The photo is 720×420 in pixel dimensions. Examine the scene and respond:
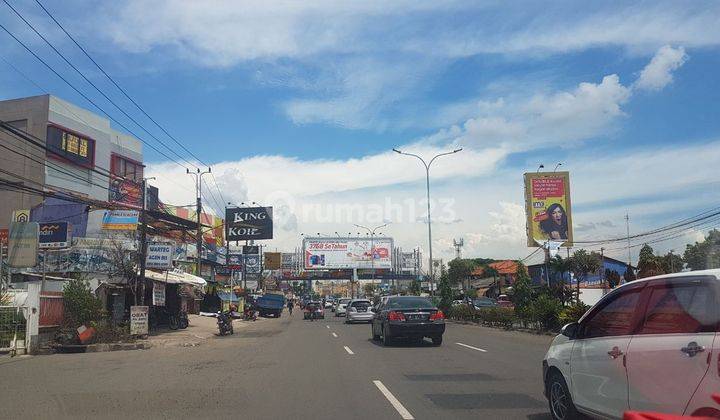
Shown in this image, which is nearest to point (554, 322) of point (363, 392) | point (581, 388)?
point (363, 392)

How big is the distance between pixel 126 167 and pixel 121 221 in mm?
31677

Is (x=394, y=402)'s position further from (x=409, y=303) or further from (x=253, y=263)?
(x=253, y=263)

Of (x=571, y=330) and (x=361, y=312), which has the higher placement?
(x=571, y=330)

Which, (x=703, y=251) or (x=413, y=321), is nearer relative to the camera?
(x=413, y=321)

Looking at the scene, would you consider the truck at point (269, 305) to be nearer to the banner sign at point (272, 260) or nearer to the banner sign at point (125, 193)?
the banner sign at point (125, 193)

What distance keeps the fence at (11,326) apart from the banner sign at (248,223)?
4079 cm

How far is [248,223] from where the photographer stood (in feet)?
199

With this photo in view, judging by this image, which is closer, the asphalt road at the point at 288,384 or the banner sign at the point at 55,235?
the asphalt road at the point at 288,384

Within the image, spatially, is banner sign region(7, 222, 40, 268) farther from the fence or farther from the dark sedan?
the dark sedan

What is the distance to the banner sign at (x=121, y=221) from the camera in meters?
32.1

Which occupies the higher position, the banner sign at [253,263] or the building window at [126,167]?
the building window at [126,167]

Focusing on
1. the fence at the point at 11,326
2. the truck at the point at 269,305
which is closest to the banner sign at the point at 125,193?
the truck at the point at 269,305

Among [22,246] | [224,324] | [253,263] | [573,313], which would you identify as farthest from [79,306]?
[253,263]

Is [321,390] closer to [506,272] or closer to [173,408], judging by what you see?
[173,408]
